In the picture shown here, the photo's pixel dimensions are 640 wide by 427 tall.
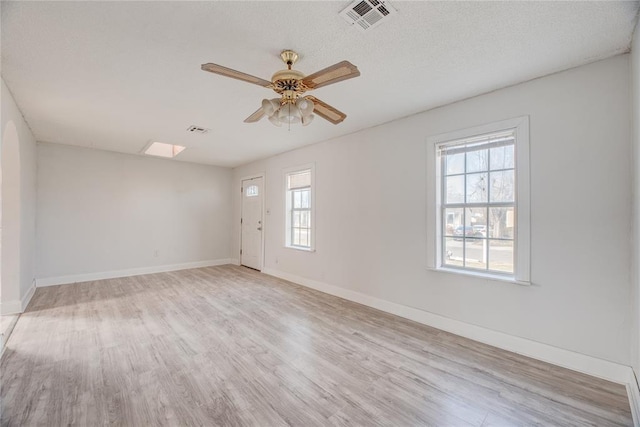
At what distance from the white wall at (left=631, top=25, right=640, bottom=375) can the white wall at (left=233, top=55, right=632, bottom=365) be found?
120mm

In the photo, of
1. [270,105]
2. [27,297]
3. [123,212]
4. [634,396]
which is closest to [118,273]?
[123,212]

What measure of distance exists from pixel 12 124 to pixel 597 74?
566cm

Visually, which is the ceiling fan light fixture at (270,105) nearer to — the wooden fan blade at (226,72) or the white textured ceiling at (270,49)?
the wooden fan blade at (226,72)

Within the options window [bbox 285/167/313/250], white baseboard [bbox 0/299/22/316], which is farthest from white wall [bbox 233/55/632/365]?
white baseboard [bbox 0/299/22/316]

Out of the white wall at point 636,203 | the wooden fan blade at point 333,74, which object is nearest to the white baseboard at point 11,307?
the wooden fan blade at point 333,74

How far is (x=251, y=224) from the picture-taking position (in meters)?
6.59

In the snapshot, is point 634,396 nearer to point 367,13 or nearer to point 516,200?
point 516,200

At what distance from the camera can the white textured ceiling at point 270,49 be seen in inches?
69.6

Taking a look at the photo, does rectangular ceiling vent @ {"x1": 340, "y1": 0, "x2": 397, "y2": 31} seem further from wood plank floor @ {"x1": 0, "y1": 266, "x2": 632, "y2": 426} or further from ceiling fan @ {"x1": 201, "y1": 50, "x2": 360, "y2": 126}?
wood plank floor @ {"x1": 0, "y1": 266, "x2": 632, "y2": 426}

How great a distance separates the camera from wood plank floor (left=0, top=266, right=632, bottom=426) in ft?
5.90

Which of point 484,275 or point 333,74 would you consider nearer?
point 333,74

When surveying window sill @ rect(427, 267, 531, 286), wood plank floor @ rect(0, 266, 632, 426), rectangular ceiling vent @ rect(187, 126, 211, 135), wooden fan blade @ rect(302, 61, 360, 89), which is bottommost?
wood plank floor @ rect(0, 266, 632, 426)

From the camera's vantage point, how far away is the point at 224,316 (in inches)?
138

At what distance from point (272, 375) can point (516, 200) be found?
8.75 feet
